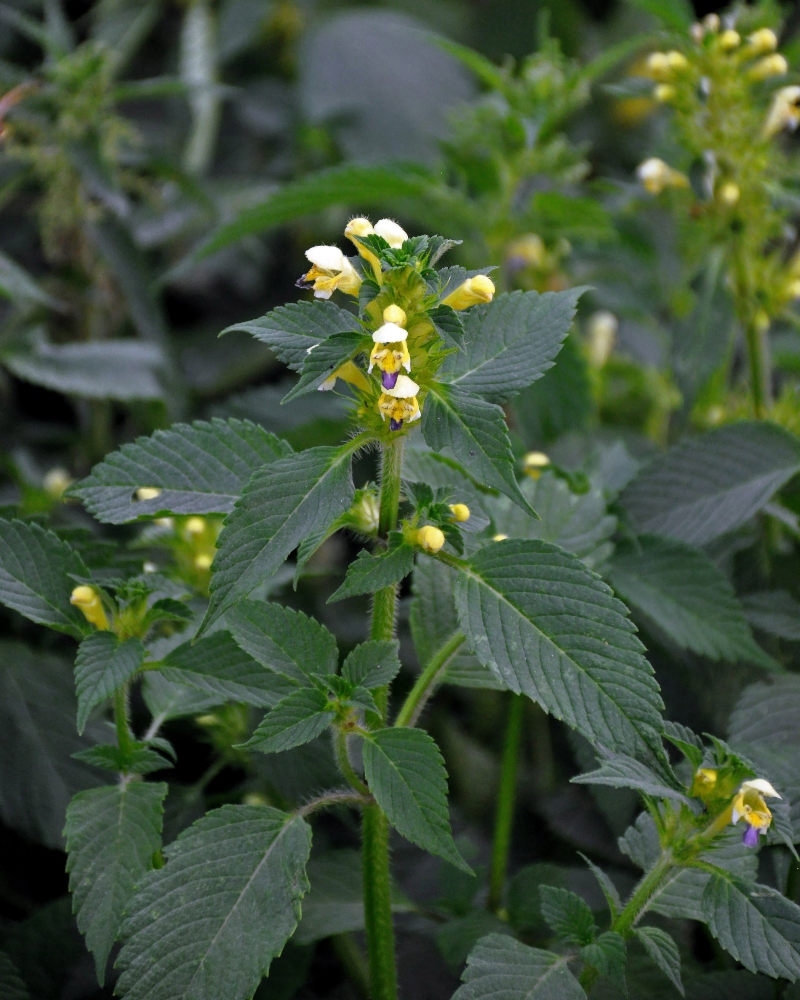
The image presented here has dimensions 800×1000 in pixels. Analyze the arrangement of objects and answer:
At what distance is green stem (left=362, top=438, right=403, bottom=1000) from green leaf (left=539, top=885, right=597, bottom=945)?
11 centimetres

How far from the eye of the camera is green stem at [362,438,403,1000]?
0.59 metres

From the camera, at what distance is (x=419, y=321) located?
547 mm

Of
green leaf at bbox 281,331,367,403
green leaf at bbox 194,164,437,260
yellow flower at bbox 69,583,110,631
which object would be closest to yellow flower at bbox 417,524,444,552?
green leaf at bbox 281,331,367,403

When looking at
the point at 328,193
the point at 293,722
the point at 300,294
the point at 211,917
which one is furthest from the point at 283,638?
the point at 300,294

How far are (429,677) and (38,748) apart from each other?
1.27ft

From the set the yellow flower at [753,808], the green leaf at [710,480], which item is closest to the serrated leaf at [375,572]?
the yellow flower at [753,808]

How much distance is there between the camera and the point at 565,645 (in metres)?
0.55

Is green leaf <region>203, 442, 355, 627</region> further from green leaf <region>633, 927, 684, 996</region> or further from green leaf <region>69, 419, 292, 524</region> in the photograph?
green leaf <region>633, 927, 684, 996</region>

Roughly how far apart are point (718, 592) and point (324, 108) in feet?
3.99

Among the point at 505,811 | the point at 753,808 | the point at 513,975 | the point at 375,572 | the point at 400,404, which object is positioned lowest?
the point at 505,811

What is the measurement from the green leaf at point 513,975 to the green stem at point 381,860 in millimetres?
82

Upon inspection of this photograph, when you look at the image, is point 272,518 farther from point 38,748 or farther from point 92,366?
point 92,366

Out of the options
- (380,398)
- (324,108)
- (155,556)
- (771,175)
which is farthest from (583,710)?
(324,108)

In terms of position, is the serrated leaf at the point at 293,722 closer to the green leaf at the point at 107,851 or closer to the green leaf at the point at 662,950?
the green leaf at the point at 107,851
